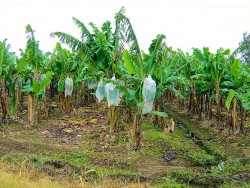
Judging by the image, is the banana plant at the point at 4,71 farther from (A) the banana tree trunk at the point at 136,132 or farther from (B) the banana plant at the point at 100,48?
(A) the banana tree trunk at the point at 136,132

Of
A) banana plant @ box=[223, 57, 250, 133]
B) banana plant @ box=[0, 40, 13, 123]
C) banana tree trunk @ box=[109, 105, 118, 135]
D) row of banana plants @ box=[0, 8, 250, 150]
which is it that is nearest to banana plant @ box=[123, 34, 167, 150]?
row of banana plants @ box=[0, 8, 250, 150]

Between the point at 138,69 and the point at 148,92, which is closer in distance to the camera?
the point at 148,92

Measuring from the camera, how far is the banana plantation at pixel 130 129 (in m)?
8.14

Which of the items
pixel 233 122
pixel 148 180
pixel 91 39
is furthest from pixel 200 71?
pixel 148 180

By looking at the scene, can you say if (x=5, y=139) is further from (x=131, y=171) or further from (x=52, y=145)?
(x=131, y=171)

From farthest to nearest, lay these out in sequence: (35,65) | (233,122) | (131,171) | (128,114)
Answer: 1. (128,114)
2. (35,65)
3. (233,122)
4. (131,171)

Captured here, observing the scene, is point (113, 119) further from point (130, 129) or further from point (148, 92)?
point (148, 92)

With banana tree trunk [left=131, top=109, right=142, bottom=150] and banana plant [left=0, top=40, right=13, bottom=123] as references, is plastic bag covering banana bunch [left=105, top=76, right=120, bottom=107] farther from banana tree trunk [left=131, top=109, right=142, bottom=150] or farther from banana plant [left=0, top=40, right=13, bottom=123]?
banana plant [left=0, top=40, right=13, bottom=123]

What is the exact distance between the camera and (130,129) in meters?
12.5

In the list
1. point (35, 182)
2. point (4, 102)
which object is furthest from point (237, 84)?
point (4, 102)

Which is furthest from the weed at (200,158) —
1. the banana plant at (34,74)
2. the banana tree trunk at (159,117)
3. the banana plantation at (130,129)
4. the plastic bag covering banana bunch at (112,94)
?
the banana plant at (34,74)

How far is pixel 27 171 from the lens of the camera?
6.93 meters

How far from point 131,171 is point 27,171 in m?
2.67

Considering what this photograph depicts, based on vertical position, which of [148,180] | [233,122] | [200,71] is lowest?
[148,180]
